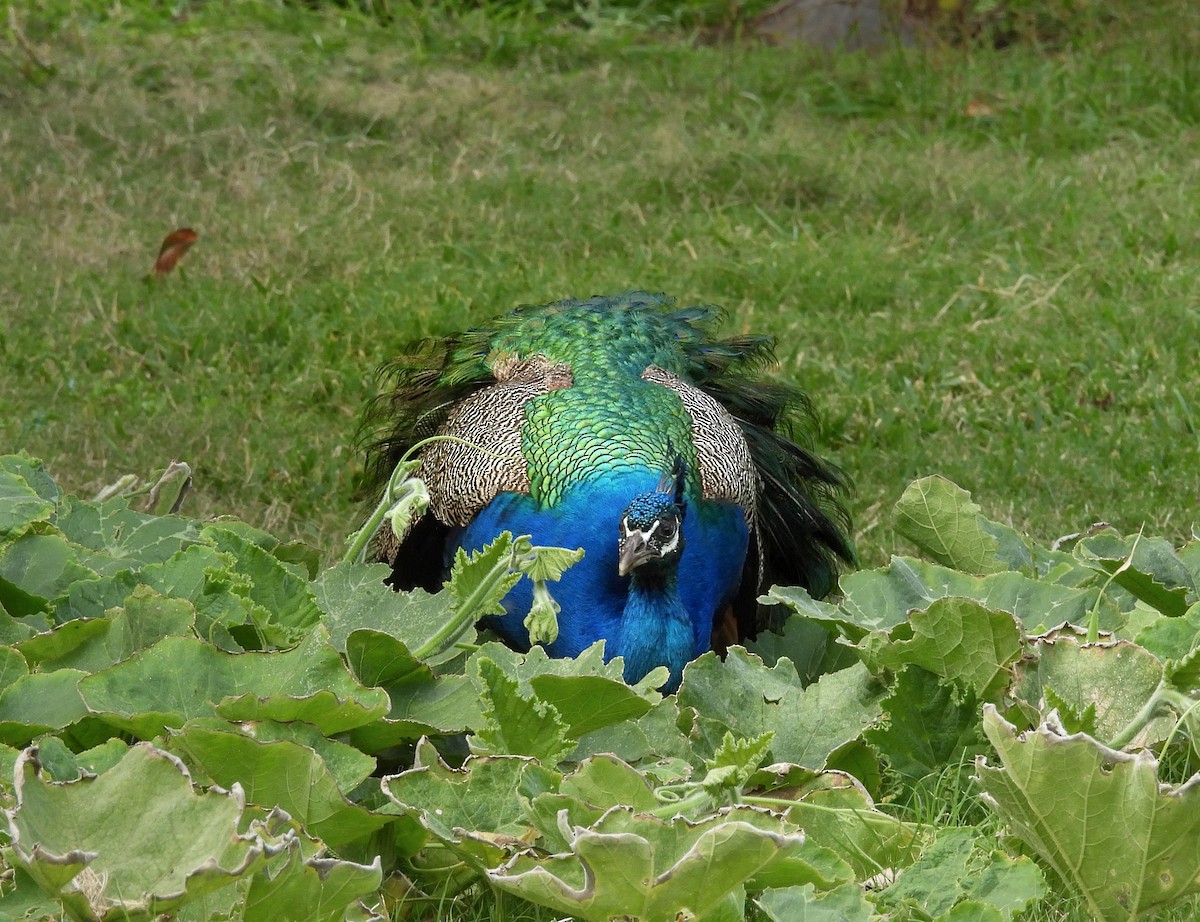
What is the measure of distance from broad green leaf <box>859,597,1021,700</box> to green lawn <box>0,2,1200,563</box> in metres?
1.44

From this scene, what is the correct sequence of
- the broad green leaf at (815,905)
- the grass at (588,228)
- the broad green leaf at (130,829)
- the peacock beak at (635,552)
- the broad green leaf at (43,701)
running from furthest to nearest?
the grass at (588,228) < the peacock beak at (635,552) < the broad green leaf at (43,701) < the broad green leaf at (815,905) < the broad green leaf at (130,829)

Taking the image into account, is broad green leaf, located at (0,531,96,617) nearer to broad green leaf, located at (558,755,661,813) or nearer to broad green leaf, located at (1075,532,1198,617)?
broad green leaf, located at (558,755,661,813)

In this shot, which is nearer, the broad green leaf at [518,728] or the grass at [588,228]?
the broad green leaf at [518,728]

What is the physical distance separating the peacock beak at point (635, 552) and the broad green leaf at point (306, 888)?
952mm

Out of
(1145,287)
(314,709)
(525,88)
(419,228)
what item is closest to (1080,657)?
(314,709)

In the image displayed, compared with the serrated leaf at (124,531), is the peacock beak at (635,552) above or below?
below

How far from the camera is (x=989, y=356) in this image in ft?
15.9

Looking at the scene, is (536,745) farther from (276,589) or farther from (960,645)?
(960,645)

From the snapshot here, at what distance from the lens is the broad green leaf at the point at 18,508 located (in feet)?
7.53

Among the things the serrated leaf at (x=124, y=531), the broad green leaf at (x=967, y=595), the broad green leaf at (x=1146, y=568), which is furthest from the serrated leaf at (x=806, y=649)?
the serrated leaf at (x=124, y=531)

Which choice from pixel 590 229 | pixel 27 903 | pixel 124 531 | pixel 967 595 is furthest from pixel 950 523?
pixel 590 229

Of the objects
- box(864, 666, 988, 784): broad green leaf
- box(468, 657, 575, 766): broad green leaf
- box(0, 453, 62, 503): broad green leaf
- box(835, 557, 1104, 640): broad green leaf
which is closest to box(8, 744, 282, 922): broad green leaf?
box(468, 657, 575, 766): broad green leaf

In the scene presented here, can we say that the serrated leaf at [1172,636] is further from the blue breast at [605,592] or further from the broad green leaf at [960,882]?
the blue breast at [605,592]

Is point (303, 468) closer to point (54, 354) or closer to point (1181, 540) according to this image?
point (54, 354)
